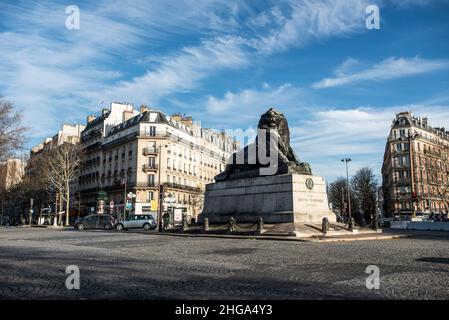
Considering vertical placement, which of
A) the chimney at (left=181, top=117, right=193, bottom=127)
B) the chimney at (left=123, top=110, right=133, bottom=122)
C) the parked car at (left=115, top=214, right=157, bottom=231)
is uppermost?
the chimney at (left=123, top=110, right=133, bottom=122)

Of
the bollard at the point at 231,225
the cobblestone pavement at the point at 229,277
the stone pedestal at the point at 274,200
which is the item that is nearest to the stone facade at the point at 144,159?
the stone pedestal at the point at 274,200

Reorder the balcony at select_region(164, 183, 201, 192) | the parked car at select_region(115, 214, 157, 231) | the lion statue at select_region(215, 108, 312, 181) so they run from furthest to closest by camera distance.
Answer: the balcony at select_region(164, 183, 201, 192) < the parked car at select_region(115, 214, 157, 231) < the lion statue at select_region(215, 108, 312, 181)

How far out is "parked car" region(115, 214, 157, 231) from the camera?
35.9 metres

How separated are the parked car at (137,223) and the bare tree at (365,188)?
45.9 meters

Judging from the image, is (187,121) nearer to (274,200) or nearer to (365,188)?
(365,188)

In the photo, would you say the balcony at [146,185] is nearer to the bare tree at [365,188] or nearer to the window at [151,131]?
the window at [151,131]

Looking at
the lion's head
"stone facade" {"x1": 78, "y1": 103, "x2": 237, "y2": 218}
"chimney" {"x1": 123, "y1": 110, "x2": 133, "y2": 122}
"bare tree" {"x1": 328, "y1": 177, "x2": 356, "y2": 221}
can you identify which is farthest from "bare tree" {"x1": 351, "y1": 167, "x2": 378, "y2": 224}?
the lion's head

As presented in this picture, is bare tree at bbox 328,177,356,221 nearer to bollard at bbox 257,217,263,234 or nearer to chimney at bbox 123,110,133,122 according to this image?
chimney at bbox 123,110,133,122

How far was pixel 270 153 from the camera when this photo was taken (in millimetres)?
22469

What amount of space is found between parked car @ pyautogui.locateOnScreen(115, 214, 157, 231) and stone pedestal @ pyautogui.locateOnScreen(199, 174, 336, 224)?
13.0 m

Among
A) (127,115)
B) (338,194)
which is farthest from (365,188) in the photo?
(127,115)

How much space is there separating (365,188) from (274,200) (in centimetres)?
5583
